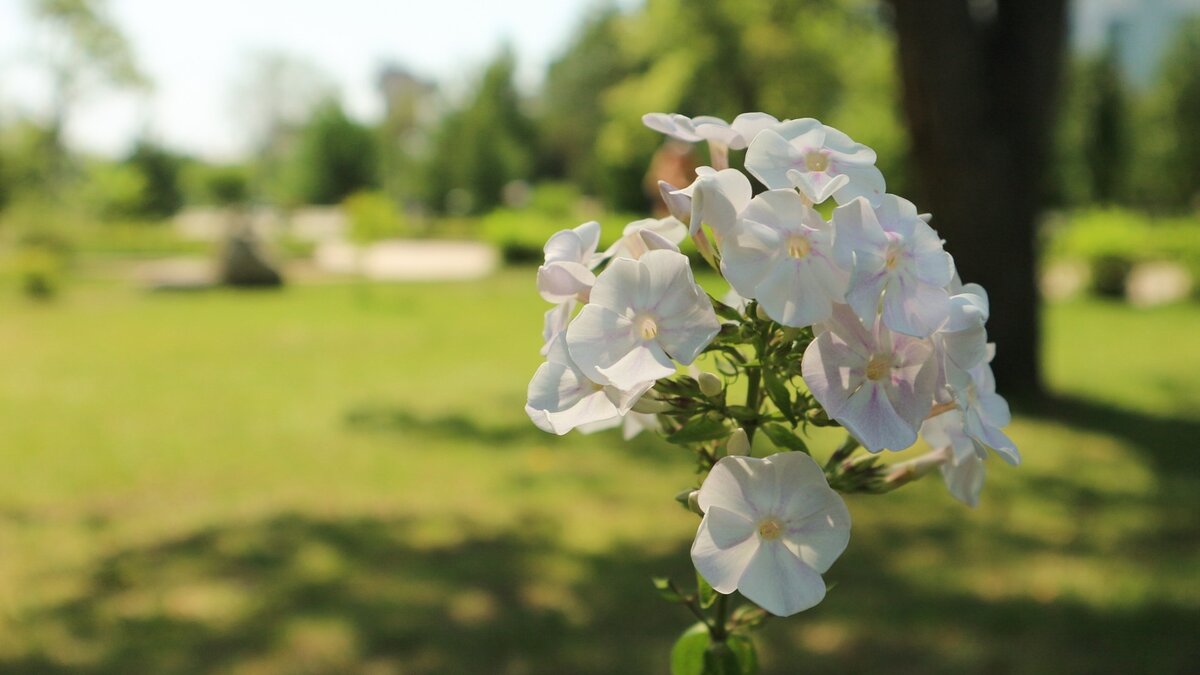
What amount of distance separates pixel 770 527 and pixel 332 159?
39.5 m

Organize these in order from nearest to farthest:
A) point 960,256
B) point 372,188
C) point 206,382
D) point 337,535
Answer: point 337,535 < point 960,256 < point 206,382 < point 372,188

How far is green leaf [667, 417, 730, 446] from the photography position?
1043 mm

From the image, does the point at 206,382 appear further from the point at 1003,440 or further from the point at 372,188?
the point at 372,188

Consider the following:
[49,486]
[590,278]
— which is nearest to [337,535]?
[49,486]

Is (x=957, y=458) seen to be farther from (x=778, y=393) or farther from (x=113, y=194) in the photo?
(x=113, y=194)

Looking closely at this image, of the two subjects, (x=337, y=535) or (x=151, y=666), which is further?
(x=337, y=535)

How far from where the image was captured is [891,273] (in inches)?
34.4

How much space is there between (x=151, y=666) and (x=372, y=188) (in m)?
37.3

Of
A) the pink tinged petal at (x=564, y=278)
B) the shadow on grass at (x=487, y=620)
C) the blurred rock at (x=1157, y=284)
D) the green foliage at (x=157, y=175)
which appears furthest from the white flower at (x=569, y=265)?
the green foliage at (x=157, y=175)

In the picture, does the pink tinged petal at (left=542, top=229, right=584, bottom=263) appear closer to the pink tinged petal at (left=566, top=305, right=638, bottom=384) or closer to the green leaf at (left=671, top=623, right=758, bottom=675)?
the pink tinged petal at (left=566, top=305, right=638, bottom=384)

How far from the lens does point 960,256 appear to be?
7176mm

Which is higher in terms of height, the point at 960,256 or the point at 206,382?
the point at 960,256

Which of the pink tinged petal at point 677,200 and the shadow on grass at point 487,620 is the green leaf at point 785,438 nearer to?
the pink tinged petal at point 677,200

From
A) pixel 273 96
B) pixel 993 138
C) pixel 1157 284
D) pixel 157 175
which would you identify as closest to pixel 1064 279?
pixel 1157 284
